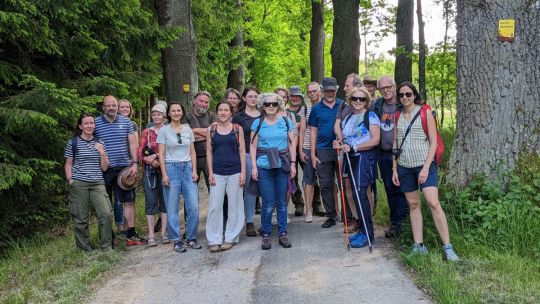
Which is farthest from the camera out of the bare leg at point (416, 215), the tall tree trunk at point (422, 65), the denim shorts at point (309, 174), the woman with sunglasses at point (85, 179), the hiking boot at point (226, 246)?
the tall tree trunk at point (422, 65)

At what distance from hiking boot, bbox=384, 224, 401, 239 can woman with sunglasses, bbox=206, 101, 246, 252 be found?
194 centimetres

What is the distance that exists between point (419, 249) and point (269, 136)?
230cm

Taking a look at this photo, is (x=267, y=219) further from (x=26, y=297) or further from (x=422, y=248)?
(x=26, y=297)

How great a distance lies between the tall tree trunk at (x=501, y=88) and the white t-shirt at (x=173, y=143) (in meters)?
3.56

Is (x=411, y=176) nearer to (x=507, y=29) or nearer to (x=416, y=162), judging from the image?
(x=416, y=162)

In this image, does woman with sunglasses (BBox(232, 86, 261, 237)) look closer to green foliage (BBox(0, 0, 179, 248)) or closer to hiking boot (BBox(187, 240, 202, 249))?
hiking boot (BBox(187, 240, 202, 249))

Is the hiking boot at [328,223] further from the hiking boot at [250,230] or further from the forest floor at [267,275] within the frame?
the hiking boot at [250,230]

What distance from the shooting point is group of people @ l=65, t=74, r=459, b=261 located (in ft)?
18.4

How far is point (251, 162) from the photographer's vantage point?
6449mm

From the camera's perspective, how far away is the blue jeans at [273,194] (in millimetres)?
6312

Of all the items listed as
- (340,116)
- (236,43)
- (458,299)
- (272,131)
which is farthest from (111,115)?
(236,43)

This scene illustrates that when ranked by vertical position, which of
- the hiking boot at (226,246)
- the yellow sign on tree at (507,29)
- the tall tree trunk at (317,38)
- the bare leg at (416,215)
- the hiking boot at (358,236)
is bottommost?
the hiking boot at (226,246)

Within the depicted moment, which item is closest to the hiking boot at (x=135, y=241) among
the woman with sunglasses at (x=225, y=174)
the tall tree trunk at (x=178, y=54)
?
the woman with sunglasses at (x=225, y=174)

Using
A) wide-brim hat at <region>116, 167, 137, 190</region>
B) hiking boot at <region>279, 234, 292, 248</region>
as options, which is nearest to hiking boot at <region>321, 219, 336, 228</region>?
hiking boot at <region>279, 234, 292, 248</region>
